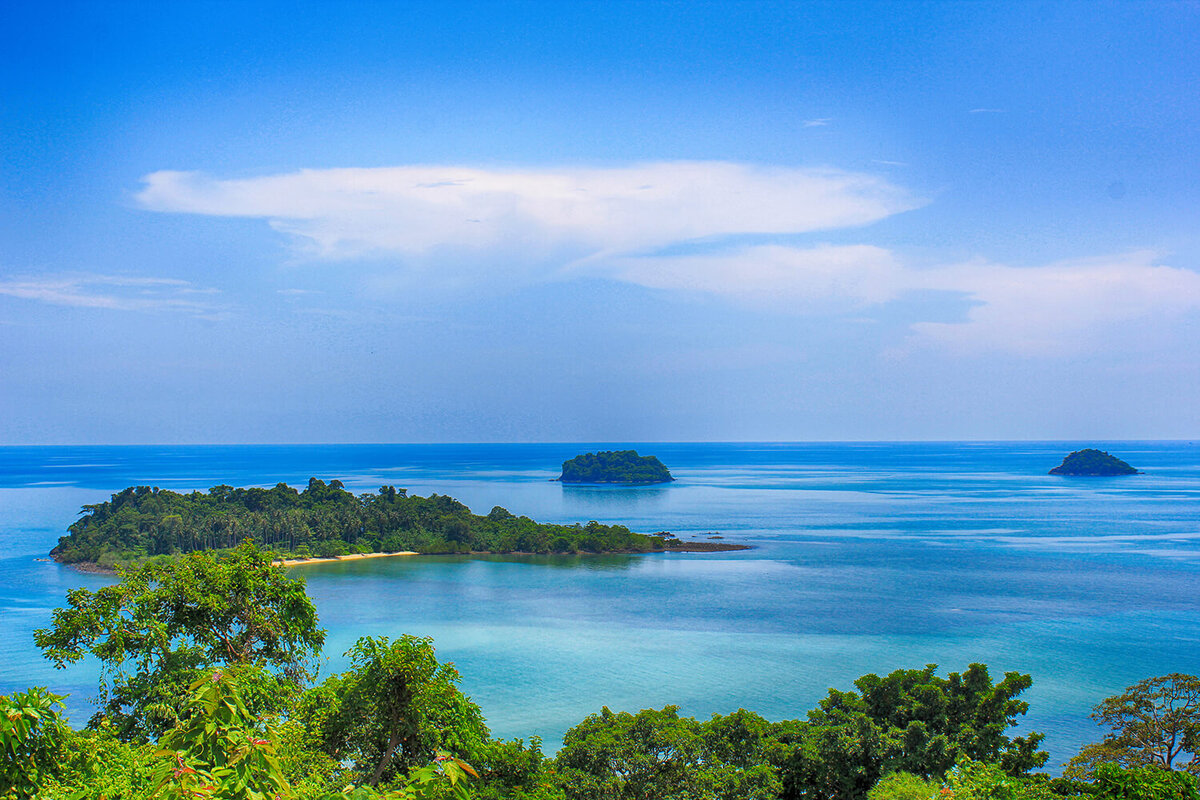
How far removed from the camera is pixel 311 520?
51.8 m

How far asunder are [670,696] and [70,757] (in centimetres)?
1731

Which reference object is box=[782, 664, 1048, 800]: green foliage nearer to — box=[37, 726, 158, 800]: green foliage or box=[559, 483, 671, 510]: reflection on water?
box=[37, 726, 158, 800]: green foliage

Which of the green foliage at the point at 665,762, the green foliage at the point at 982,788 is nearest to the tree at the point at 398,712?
the green foliage at the point at 665,762

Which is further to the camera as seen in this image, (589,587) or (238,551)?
(589,587)

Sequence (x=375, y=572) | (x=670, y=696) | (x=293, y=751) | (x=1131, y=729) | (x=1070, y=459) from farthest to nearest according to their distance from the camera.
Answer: (x=1070, y=459) < (x=375, y=572) < (x=670, y=696) < (x=1131, y=729) < (x=293, y=751)

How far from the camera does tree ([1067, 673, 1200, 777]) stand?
12.8m

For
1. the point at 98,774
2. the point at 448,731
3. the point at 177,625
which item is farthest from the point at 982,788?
the point at 177,625

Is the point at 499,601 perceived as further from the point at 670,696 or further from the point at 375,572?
the point at 670,696

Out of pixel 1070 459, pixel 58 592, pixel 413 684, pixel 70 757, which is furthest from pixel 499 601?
pixel 1070 459

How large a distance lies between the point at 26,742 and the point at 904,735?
11750 mm

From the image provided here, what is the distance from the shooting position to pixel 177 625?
10938mm

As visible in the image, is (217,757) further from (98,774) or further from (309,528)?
(309,528)

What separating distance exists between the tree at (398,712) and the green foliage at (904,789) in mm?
5061

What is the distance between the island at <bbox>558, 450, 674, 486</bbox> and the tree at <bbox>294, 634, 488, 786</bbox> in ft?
373
